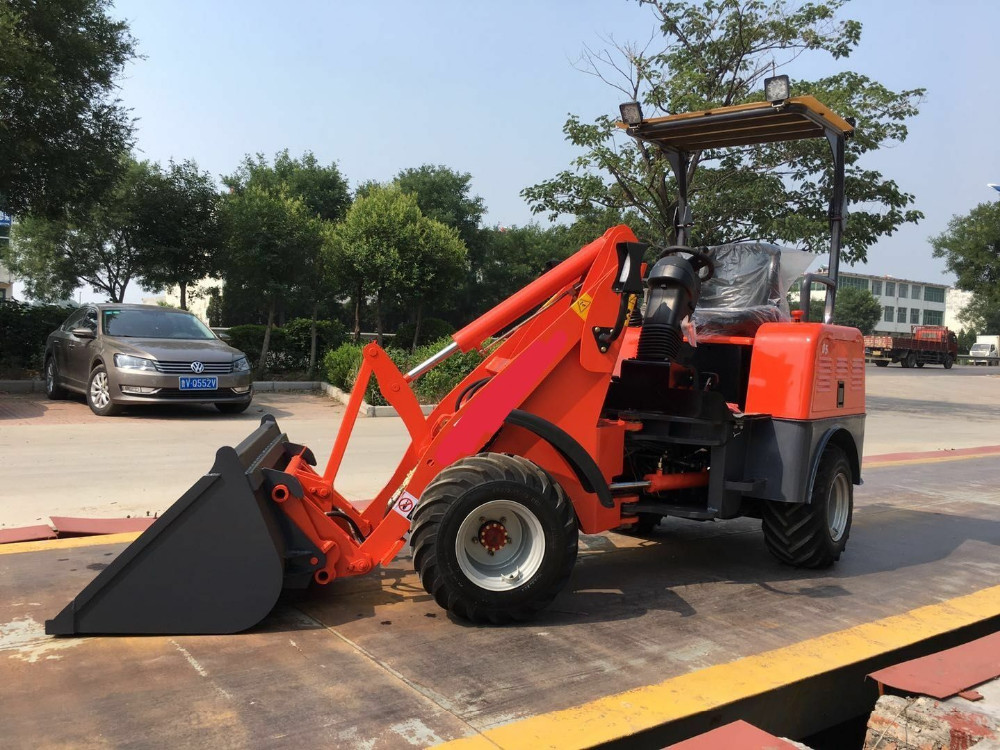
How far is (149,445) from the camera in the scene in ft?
30.0

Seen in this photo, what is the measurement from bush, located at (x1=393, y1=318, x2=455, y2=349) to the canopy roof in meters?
16.9

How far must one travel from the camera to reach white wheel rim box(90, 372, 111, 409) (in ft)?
37.1

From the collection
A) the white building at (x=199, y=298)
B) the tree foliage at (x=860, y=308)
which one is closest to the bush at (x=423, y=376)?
the white building at (x=199, y=298)

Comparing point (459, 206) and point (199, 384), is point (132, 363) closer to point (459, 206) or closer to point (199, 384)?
point (199, 384)

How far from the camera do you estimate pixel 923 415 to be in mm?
18797

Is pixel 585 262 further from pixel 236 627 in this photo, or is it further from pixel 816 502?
pixel 236 627

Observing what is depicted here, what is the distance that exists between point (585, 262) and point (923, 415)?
1707 cm

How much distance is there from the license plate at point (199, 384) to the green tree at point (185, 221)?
23.2 feet

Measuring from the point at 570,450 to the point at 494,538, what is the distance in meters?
0.60

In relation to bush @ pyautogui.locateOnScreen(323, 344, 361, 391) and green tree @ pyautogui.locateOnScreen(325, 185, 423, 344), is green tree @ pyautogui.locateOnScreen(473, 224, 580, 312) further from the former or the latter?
bush @ pyautogui.locateOnScreen(323, 344, 361, 391)

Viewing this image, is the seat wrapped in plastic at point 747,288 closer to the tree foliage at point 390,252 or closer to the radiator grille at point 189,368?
the radiator grille at point 189,368

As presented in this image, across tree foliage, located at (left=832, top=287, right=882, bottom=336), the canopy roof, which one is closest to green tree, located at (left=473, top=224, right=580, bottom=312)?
the canopy roof

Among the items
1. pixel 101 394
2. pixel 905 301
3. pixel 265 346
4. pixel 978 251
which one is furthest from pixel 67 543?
pixel 905 301

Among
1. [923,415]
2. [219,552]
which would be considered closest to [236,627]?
[219,552]
